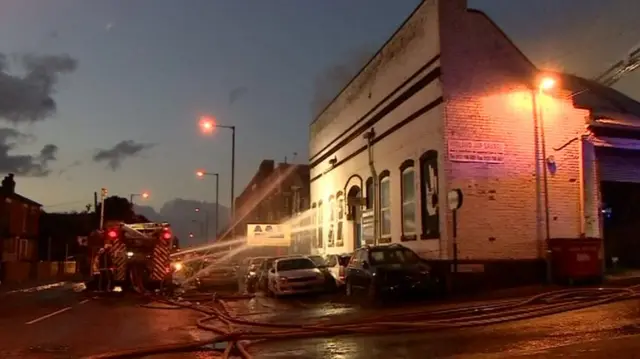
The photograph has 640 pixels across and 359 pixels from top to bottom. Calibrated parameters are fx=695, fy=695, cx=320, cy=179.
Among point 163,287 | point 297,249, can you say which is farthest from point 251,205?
point 163,287

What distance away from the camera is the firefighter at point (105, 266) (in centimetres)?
2656

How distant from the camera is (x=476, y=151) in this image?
21016mm

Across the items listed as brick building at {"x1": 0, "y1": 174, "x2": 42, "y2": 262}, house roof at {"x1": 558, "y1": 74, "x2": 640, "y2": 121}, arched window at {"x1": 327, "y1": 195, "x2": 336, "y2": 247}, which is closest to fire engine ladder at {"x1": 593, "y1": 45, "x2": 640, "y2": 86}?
house roof at {"x1": 558, "y1": 74, "x2": 640, "y2": 121}

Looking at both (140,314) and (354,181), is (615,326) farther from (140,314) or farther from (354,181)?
(354,181)

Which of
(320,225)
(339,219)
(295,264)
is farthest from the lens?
(320,225)

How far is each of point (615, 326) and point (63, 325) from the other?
38.4 feet

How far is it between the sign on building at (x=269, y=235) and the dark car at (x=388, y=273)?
20477mm

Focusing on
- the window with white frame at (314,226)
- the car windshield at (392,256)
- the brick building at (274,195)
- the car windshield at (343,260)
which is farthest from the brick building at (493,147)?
the brick building at (274,195)

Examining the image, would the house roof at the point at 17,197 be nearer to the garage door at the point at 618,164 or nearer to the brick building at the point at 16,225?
the brick building at the point at 16,225

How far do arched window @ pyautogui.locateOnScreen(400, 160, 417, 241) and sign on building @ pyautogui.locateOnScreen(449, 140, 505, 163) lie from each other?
2733 mm

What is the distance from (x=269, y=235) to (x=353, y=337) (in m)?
30.7

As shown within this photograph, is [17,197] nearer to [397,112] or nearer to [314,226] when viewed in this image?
[314,226]

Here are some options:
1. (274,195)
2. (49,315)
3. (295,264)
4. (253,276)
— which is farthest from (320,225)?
(274,195)

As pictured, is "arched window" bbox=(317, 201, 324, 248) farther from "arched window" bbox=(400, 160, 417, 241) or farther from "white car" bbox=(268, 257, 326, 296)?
"arched window" bbox=(400, 160, 417, 241)
